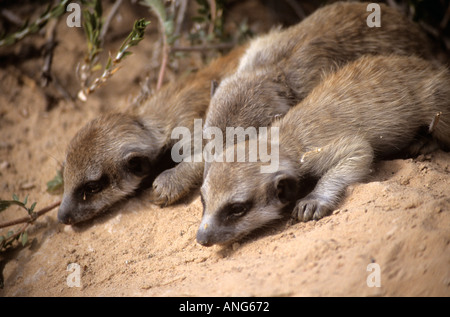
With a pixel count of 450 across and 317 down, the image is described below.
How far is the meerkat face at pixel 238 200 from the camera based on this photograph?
3.88 meters

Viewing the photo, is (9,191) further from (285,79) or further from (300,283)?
(300,283)

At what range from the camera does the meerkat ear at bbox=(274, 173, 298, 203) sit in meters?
3.96

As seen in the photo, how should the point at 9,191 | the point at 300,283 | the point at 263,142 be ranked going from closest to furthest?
the point at 300,283 < the point at 263,142 < the point at 9,191

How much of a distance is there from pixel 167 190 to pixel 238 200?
1.16 m

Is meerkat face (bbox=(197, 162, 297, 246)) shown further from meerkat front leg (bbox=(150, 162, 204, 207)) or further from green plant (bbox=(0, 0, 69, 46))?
green plant (bbox=(0, 0, 69, 46))

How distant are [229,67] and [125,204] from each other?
2.14 metres

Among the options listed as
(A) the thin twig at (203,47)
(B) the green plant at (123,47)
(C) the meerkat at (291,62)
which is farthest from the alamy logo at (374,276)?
(A) the thin twig at (203,47)

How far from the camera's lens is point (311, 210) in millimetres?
3854

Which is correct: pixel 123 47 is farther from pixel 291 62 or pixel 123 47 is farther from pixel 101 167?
pixel 291 62

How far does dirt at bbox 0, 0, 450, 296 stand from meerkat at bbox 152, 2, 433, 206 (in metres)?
0.39

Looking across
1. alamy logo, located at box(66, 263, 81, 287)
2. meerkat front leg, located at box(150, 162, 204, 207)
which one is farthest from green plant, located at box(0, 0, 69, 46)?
alamy logo, located at box(66, 263, 81, 287)

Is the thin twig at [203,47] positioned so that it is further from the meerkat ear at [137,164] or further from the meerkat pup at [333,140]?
the meerkat pup at [333,140]

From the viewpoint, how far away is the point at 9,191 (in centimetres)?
575
